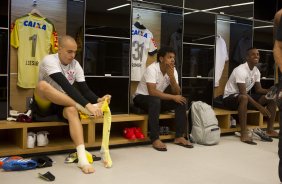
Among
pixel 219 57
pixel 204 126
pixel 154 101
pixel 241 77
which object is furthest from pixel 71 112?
pixel 219 57

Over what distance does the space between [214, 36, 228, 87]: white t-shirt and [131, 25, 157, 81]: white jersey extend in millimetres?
1150

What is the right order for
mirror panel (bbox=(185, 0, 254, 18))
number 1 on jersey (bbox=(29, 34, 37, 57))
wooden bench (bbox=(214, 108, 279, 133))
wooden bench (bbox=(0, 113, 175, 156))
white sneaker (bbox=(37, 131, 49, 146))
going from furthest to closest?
mirror panel (bbox=(185, 0, 254, 18)) → wooden bench (bbox=(214, 108, 279, 133)) → number 1 on jersey (bbox=(29, 34, 37, 57)) → white sneaker (bbox=(37, 131, 49, 146)) → wooden bench (bbox=(0, 113, 175, 156))

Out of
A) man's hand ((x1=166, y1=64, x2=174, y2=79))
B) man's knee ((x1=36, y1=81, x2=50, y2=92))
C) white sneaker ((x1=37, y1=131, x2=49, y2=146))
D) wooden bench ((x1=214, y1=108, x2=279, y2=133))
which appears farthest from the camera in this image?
wooden bench ((x1=214, y1=108, x2=279, y2=133))

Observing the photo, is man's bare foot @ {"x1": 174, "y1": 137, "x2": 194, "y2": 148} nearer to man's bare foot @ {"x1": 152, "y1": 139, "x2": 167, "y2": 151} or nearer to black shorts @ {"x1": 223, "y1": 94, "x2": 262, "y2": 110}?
A: man's bare foot @ {"x1": 152, "y1": 139, "x2": 167, "y2": 151}

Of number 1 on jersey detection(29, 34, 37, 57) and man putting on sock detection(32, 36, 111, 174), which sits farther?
number 1 on jersey detection(29, 34, 37, 57)

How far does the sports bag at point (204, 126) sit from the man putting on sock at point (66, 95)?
1323mm

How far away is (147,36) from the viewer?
14.0ft

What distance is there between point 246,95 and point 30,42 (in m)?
2.61

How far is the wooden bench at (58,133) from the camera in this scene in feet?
9.56

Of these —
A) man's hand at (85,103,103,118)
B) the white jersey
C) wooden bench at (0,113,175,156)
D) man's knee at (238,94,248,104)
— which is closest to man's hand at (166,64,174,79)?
wooden bench at (0,113,175,156)

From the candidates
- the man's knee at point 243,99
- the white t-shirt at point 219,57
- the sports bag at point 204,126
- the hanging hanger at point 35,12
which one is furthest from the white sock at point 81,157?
the white t-shirt at point 219,57

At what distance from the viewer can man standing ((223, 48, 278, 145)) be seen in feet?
13.3

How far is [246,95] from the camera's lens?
4.08 m

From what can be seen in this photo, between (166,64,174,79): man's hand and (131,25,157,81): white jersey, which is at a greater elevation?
(131,25,157,81): white jersey
